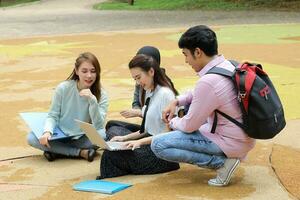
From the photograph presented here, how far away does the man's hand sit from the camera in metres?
4.45

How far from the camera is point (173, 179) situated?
4.52 meters

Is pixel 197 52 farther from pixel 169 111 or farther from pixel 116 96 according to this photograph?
pixel 116 96

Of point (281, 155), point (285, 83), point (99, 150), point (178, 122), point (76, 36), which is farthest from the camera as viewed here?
point (76, 36)

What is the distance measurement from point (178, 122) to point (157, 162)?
48 cm

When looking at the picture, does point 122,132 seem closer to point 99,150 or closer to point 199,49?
point 99,150

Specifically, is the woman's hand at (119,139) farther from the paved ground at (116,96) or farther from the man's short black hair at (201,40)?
the man's short black hair at (201,40)

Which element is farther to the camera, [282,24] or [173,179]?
[282,24]

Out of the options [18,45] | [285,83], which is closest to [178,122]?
[285,83]

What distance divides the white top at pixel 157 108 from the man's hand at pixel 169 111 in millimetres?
222

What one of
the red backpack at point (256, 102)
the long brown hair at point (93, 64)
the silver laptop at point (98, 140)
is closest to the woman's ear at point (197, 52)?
the red backpack at point (256, 102)

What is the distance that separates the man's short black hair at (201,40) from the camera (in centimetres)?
414

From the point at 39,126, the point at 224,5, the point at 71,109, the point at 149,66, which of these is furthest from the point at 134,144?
the point at 224,5

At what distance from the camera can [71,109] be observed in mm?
5348

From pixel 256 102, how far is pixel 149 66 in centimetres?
106
